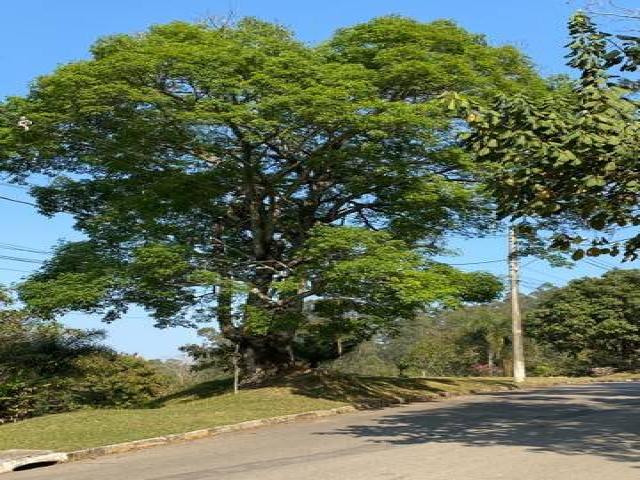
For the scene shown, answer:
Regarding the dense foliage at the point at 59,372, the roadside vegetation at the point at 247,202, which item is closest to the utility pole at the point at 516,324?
the roadside vegetation at the point at 247,202

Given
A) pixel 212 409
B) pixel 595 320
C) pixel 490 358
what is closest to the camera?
pixel 212 409

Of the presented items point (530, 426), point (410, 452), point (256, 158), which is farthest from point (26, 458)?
point (256, 158)

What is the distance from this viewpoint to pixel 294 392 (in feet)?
68.9

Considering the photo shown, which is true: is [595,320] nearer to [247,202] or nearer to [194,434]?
[247,202]

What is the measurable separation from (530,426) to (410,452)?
4.52 meters

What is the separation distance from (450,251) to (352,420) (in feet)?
21.8

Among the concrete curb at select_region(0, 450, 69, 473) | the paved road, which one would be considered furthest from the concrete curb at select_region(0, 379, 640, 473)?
the paved road

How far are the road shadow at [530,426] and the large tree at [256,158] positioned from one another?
308 cm

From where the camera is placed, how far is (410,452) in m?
10.9

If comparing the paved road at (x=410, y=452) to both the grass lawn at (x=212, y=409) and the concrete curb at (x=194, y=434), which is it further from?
the grass lawn at (x=212, y=409)

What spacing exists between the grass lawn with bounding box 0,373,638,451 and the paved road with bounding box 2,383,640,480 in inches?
49.1

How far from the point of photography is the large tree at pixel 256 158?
17938 millimetres

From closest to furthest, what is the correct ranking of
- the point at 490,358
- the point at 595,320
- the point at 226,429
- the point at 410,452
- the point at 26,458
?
the point at 410,452 < the point at 26,458 < the point at 226,429 < the point at 595,320 < the point at 490,358

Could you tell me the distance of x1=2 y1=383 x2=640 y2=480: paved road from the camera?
9234mm
